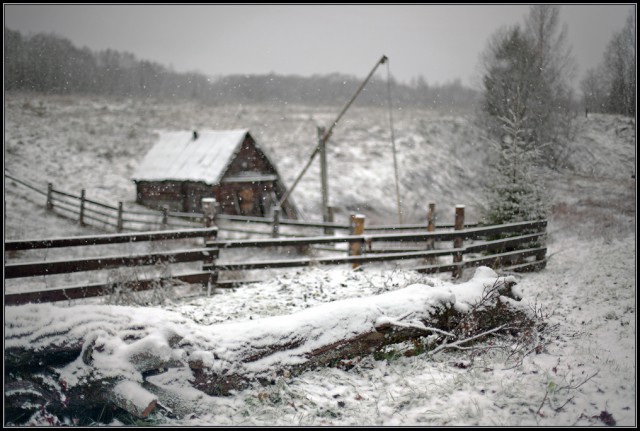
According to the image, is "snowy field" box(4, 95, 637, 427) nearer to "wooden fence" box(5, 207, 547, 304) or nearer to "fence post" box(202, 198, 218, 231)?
"wooden fence" box(5, 207, 547, 304)

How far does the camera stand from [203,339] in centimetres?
391

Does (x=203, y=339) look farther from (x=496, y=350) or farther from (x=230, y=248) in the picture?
(x=230, y=248)

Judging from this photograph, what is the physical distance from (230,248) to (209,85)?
42.5 metres

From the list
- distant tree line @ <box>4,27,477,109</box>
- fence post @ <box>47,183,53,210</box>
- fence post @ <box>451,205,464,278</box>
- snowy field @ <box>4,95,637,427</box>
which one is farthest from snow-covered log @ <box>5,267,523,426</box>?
distant tree line @ <box>4,27,477,109</box>

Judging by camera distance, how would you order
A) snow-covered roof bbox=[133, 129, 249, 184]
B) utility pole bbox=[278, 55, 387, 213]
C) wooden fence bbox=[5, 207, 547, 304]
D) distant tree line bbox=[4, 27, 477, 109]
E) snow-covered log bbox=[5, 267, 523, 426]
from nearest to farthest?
snow-covered log bbox=[5, 267, 523, 426]
wooden fence bbox=[5, 207, 547, 304]
utility pole bbox=[278, 55, 387, 213]
snow-covered roof bbox=[133, 129, 249, 184]
distant tree line bbox=[4, 27, 477, 109]

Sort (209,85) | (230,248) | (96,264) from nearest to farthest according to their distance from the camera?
(96,264), (230,248), (209,85)

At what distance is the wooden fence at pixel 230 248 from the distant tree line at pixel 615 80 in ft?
9.83

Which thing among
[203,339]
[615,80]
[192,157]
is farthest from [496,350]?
[192,157]

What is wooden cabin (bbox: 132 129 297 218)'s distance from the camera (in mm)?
20656

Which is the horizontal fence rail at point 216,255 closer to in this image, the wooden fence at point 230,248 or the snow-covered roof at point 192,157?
the wooden fence at point 230,248

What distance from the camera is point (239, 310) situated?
586 cm

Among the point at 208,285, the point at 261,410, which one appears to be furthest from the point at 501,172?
the point at 261,410

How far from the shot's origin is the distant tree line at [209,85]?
29.2 meters

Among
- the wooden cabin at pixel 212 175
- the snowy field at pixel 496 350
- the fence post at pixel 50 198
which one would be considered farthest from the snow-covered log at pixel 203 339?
the fence post at pixel 50 198
